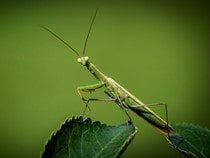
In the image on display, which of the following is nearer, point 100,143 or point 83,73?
point 100,143

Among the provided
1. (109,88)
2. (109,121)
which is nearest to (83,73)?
(109,121)

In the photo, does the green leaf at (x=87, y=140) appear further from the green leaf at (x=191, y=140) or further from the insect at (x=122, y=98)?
the insect at (x=122, y=98)

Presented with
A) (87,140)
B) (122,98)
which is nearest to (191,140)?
(87,140)

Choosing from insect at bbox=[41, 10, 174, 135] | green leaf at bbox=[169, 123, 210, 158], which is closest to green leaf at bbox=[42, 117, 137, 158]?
green leaf at bbox=[169, 123, 210, 158]

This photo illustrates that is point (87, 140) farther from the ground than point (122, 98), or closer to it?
closer to it

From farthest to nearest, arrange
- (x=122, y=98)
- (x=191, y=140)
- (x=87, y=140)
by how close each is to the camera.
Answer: (x=122, y=98)
(x=191, y=140)
(x=87, y=140)

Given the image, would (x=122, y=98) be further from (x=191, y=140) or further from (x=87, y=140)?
(x=87, y=140)

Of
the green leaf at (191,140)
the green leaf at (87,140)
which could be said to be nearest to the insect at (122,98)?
the green leaf at (191,140)

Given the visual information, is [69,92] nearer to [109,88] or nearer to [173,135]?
[109,88]
